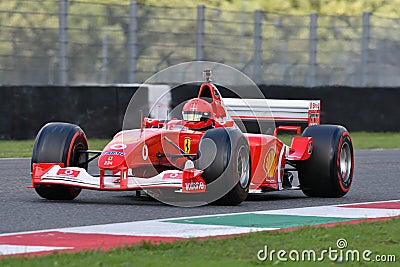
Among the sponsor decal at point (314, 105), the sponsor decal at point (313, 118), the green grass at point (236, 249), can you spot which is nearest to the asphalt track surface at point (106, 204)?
the sponsor decal at point (313, 118)

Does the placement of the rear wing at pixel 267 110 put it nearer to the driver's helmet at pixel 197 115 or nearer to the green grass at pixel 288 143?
the driver's helmet at pixel 197 115

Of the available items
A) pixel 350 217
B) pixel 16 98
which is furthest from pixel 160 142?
pixel 16 98

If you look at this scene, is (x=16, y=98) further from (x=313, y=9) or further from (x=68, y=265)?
(x=313, y=9)

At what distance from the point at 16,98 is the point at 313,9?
1965 cm

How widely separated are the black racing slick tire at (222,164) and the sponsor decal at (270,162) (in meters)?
0.88

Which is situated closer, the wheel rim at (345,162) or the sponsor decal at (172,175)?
the sponsor decal at (172,175)

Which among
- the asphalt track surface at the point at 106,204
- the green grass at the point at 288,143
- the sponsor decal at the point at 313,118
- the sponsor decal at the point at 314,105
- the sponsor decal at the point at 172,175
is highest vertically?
the sponsor decal at the point at 314,105

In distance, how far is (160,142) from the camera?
10.2 meters

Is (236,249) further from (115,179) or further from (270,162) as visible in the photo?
(270,162)

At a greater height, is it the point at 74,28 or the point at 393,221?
the point at 74,28

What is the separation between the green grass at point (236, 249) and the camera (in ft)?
20.8

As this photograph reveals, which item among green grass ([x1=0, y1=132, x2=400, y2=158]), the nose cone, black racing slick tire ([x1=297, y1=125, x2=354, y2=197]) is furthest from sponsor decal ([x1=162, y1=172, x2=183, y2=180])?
green grass ([x1=0, y1=132, x2=400, y2=158])

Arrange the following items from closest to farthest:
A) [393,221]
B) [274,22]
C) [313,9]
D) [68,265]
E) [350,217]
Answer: [68,265]
[393,221]
[350,217]
[274,22]
[313,9]

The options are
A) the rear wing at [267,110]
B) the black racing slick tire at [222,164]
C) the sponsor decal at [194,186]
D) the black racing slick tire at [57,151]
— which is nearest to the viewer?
the sponsor decal at [194,186]
